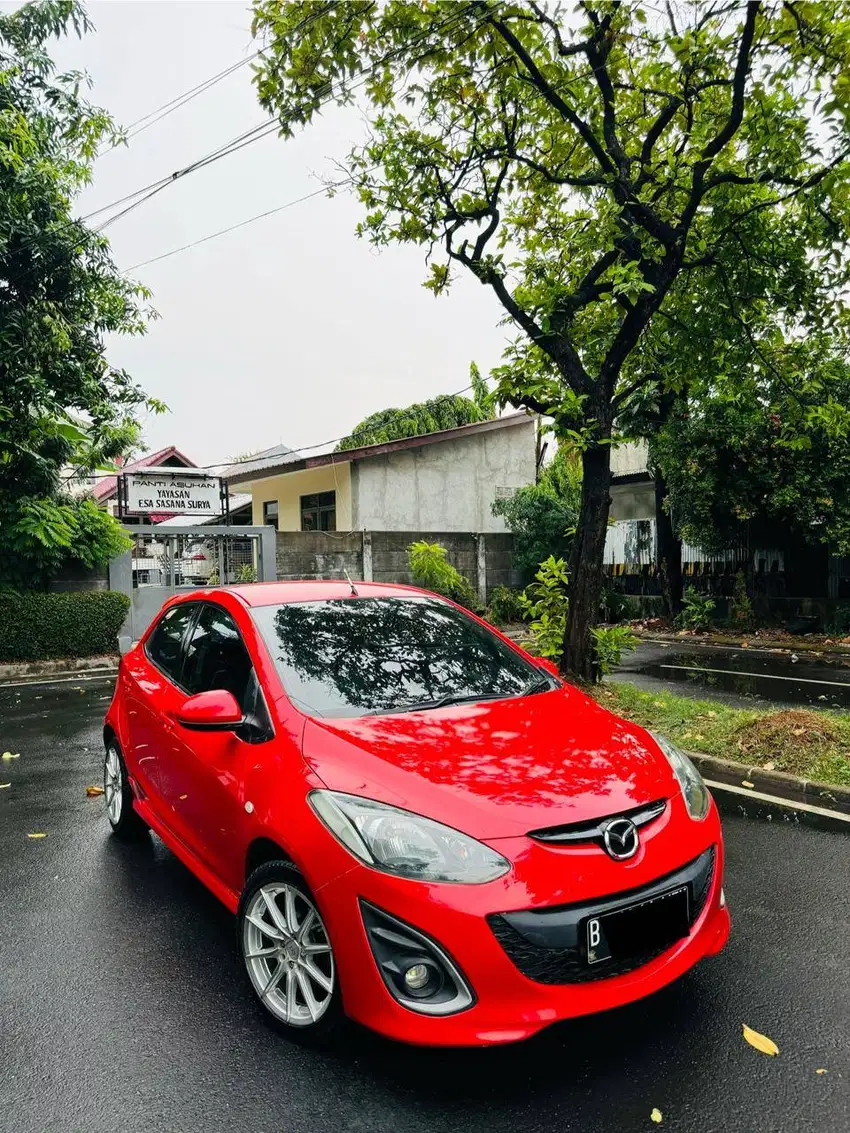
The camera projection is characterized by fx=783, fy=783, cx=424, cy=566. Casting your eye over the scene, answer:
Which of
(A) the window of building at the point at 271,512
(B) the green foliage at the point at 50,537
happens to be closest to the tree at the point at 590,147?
(B) the green foliage at the point at 50,537

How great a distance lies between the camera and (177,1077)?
2.47 metres

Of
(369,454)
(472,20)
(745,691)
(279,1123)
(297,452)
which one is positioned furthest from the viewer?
(297,452)

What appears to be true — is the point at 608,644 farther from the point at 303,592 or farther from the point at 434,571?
the point at 434,571

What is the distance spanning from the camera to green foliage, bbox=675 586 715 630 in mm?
A: 16312

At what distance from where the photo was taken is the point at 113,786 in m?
4.71

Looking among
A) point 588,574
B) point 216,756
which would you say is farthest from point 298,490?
point 216,756

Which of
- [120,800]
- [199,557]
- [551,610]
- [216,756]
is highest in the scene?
[199,557]

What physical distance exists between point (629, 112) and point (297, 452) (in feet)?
47.2

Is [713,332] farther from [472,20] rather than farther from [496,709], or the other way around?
[496,709]

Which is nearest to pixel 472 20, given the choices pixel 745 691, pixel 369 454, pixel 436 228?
pixel 436 228

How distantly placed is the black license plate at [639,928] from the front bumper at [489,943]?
5 cm

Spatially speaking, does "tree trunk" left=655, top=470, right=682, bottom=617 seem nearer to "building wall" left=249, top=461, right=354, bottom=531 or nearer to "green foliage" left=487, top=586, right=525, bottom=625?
"green foliage" left=487, top=586, right=525, bottom=625

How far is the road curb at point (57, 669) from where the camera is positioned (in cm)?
1207

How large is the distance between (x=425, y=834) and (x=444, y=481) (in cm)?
1808
